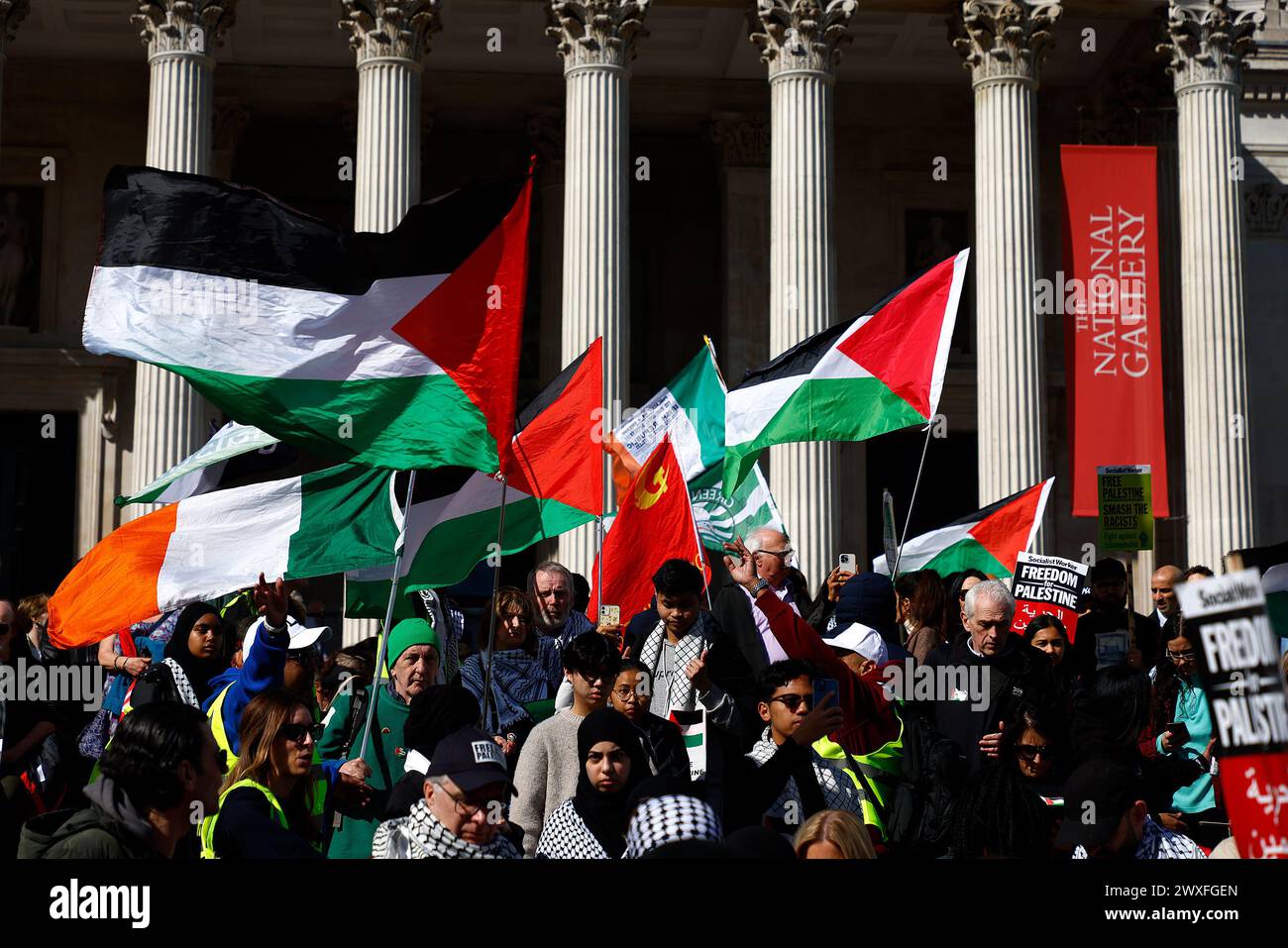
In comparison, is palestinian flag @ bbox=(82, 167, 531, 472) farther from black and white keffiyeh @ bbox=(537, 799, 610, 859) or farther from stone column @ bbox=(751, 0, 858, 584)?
stone column @ bbox=(751, 0, 858, 584)

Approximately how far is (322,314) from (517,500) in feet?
9.09

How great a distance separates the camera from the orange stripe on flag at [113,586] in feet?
32.6

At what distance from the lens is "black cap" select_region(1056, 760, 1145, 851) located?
700 centimetres

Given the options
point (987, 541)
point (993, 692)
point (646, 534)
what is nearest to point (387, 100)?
point (987, 541)

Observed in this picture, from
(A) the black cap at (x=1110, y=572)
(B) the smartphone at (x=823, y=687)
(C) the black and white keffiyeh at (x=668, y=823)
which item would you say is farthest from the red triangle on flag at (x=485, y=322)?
(A) the black cap at (x=1110, y=572)

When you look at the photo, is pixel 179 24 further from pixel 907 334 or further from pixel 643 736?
pixel 643 736

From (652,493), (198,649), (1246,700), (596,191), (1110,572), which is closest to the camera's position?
(1246,700)

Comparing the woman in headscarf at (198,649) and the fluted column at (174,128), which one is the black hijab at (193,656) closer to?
the woman in headscarf at (198,649)

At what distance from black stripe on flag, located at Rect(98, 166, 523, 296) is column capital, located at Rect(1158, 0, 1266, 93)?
18.8 meters

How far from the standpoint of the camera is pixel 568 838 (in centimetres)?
719

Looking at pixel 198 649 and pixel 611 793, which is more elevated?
pixel 198 649

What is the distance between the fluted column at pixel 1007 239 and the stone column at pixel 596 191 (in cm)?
515

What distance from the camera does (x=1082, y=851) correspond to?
22.9 ft

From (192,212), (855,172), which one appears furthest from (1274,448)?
(192,212)
